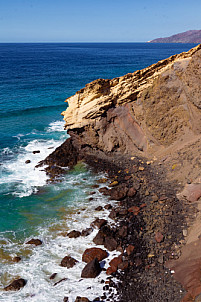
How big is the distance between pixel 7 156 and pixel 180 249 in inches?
1019

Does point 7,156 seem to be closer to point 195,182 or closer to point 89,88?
point 89,88

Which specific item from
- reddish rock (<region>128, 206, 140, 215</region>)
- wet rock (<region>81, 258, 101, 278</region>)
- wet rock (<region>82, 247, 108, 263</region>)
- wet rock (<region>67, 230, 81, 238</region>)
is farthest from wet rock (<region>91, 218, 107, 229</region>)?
wet rock (<region>81, 258, 101, 278</region>)

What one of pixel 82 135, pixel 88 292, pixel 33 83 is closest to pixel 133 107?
pixel 82 135

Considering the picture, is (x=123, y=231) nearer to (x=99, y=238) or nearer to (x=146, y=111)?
(x=99, y=238)

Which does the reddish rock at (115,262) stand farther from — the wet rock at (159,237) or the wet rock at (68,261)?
the wet rock at (159,237)

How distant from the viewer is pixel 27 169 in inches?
1203

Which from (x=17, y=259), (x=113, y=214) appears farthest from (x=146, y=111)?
(x=17, y=259)

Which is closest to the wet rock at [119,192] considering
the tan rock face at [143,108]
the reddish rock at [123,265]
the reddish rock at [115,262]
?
the tan rock face at [143,108]

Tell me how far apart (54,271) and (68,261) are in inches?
43.2

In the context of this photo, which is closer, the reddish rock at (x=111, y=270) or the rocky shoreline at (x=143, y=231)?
the rocky shoreline at (x=143, y=231)

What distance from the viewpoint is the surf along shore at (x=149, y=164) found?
15089mm

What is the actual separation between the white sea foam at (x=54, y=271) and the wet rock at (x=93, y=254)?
372 millimetres

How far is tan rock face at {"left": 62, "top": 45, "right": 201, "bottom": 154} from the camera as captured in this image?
2609 cm

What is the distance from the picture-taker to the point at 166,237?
57.4 ft
